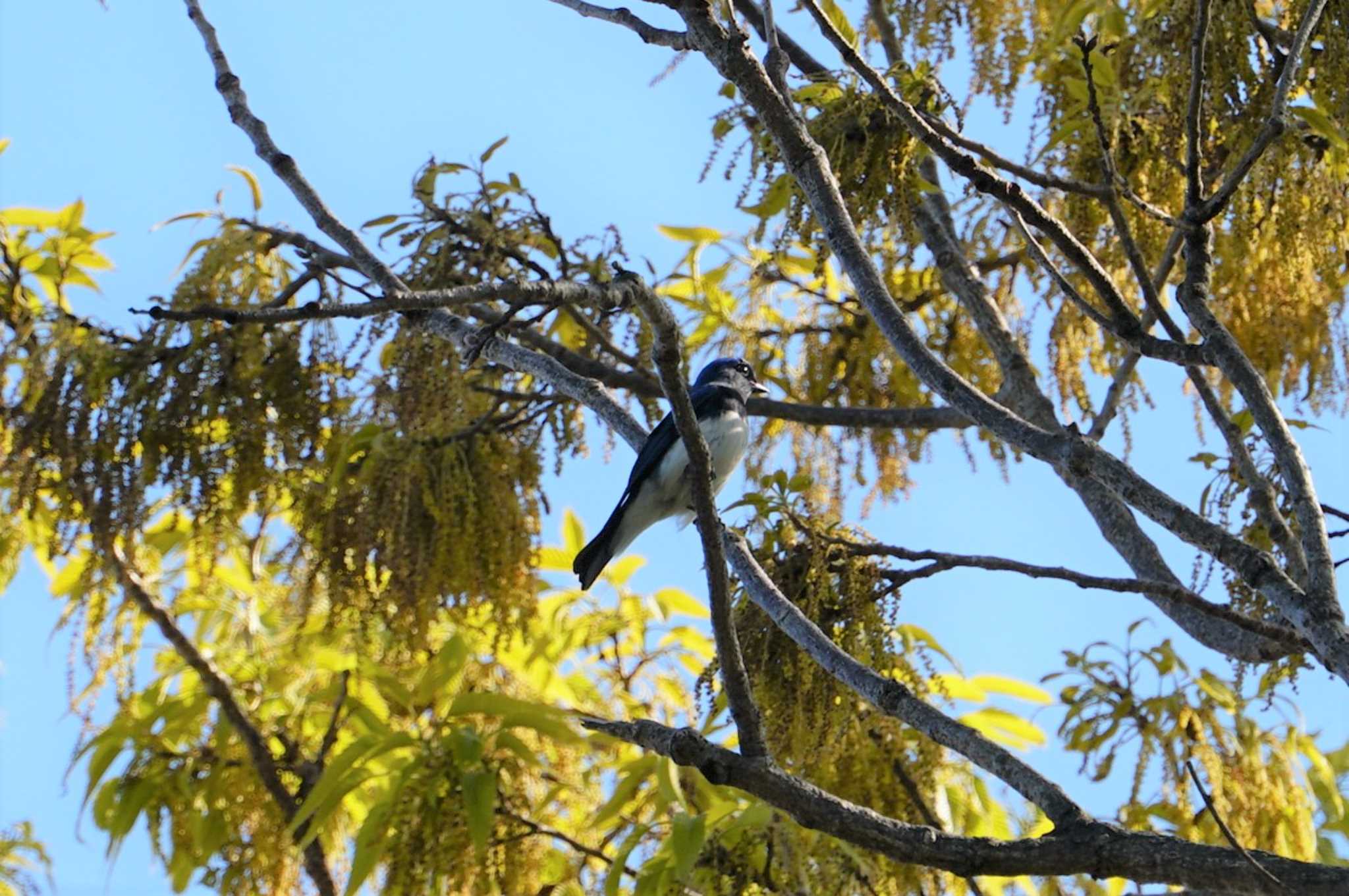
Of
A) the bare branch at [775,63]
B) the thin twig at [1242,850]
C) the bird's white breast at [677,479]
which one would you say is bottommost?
the thin twig at [1242,850]

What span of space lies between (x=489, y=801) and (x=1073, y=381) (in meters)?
2.18


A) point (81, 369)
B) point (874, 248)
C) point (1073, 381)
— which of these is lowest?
point (1073, 381)

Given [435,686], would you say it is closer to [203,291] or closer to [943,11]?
[203,291]

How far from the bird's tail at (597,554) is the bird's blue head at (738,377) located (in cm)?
87

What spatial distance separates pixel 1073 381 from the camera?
482cm

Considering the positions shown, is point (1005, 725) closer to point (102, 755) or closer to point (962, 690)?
point (962, 690)

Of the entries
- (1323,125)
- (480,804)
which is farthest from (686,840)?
(1323,125)

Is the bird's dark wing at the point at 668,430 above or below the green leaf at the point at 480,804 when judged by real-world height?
above

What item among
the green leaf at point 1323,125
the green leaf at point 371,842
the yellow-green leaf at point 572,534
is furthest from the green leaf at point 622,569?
the green leaf at point 1323,125

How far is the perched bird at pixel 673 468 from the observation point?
505cm

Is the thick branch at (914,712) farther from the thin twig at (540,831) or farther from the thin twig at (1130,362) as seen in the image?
the thin twig at (540,831)

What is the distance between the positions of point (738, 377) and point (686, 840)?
8.57 feet

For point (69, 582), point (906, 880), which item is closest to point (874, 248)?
point (906, 880)

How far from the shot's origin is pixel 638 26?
3270 mm
